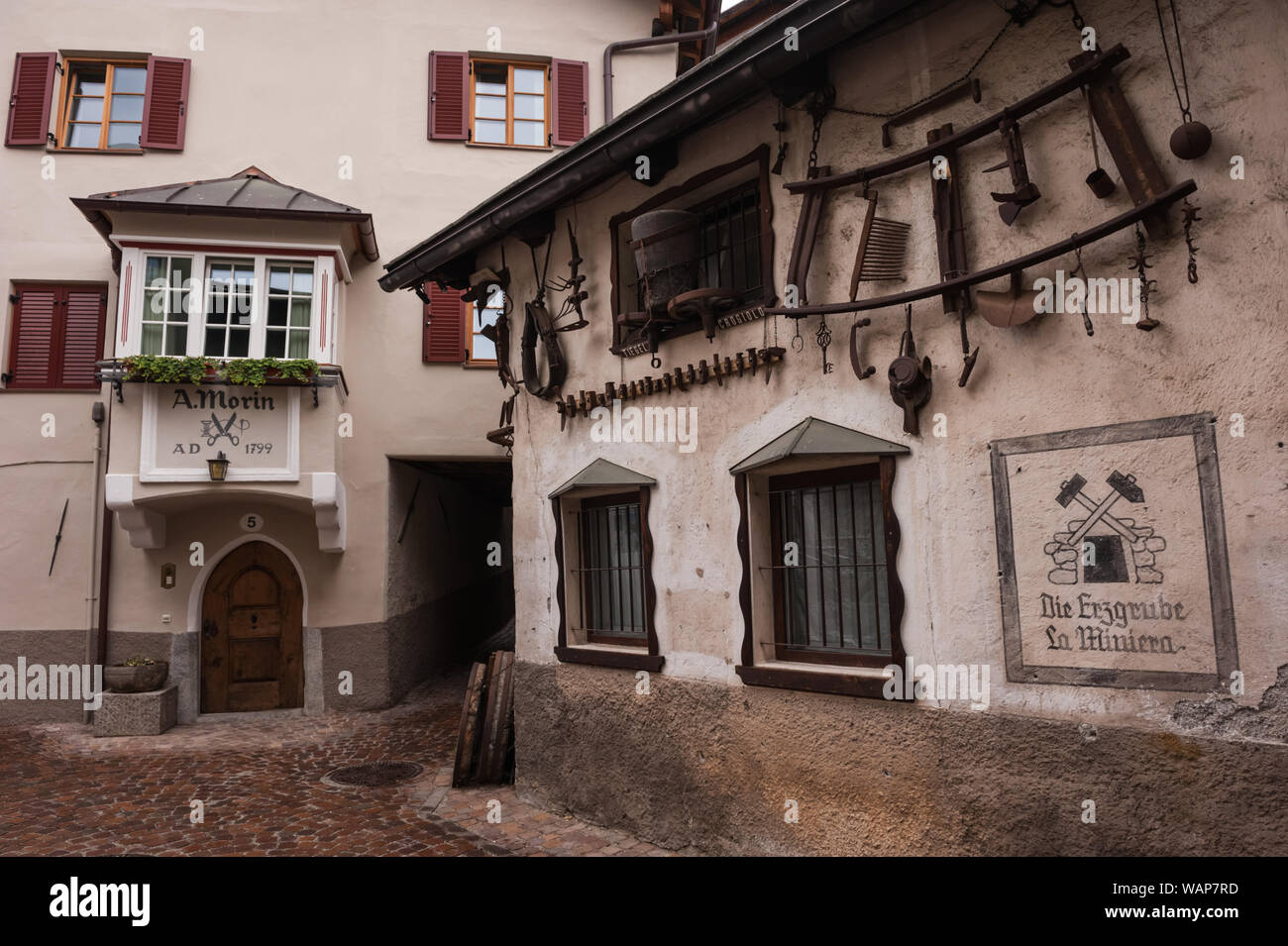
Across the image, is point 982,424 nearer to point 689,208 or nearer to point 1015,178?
point 1015,178

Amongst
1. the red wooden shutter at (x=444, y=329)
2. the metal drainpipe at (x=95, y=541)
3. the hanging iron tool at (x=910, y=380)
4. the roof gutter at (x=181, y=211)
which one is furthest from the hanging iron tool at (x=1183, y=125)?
the metal drainpipe at (x=95, y=541)

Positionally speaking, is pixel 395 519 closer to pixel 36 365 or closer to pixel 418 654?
pixel 418 654

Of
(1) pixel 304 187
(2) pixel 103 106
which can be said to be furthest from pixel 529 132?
(2) pixel 103 106

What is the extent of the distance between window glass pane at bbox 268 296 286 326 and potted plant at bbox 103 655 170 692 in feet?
15.1

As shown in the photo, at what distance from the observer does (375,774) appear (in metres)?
8.14

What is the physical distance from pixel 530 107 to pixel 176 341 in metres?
6.18

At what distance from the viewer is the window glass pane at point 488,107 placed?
1229 cm

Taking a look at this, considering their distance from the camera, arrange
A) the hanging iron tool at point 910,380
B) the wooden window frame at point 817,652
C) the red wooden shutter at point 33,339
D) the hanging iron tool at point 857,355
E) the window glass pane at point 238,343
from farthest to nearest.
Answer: the red wooden shutter at point 33,339 → the window glass pane at point 238,343 → the hanging iron tool at point 857,355 → the wooden window frame at point 817,652 → the hanging iron tool at point 910,380

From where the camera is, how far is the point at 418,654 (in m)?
12.4

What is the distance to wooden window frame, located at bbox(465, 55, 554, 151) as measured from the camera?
1215cm

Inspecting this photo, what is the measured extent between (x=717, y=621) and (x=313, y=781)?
4.82m

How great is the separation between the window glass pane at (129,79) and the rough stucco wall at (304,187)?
36cm

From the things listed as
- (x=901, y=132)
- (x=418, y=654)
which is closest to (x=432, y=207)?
(x=418, y=654)

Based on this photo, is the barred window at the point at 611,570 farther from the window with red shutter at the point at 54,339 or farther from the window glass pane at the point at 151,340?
the window with red shutter at the point at 54,339
